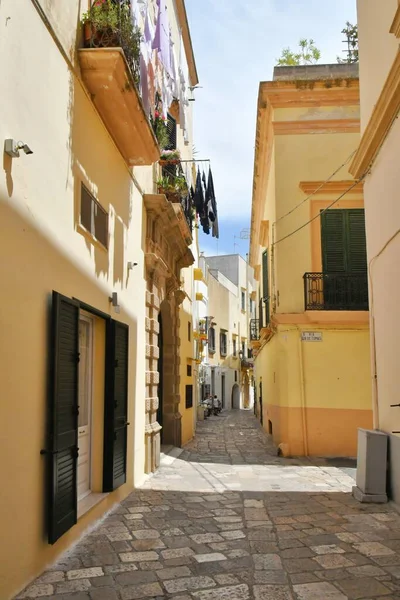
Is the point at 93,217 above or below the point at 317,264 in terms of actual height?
below

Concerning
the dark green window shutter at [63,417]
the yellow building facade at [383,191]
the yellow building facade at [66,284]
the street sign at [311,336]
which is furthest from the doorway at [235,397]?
the dark green window shutter at [63,417]

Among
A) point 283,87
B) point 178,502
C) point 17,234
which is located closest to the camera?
point 17,234

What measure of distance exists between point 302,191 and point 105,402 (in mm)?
7626

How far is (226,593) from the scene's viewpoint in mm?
4051

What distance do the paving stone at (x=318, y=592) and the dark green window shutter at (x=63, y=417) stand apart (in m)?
1.95

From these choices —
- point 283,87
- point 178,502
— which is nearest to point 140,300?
point 178,502

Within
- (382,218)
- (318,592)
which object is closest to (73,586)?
(318,592)

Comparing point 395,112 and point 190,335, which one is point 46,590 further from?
point 190,335

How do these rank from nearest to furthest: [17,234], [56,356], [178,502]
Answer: [17,234], [56,356], [178,502]

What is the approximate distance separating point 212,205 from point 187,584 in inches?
377

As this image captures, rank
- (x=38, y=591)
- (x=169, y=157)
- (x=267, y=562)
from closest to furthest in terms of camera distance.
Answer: (x=38, y=591) < (x=267, y=562) < (x=169, y=157)

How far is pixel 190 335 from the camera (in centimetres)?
1552

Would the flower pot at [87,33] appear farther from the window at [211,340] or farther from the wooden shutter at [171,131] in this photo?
the window at [211,340]

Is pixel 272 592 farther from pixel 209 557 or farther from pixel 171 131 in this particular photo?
pixel 171 131
